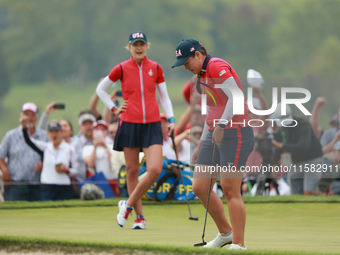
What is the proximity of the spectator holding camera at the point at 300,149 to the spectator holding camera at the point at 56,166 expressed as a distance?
329 cm

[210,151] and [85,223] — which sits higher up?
[210,151]

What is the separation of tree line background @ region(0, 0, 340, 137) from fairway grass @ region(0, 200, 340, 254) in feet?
215

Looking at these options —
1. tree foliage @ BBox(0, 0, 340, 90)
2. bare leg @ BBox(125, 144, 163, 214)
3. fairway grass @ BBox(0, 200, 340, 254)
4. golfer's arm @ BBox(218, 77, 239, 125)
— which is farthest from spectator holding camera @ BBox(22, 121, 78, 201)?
tree foliage @ BBox(0, 0, 340, 90)

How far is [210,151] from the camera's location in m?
7.38

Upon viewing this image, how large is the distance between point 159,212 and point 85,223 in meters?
1.60

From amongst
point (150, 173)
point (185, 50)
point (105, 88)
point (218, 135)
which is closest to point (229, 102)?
point (218, 135)

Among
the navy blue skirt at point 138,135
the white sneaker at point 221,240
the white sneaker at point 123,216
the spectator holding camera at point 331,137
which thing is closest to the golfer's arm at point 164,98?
the navy blue skirt at point 138,135

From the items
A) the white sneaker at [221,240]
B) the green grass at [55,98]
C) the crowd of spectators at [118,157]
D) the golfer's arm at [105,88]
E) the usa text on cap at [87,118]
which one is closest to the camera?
the white sneaker at [221,240]

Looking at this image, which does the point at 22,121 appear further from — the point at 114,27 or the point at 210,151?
the point at 114,27

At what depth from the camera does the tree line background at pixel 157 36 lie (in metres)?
83.5

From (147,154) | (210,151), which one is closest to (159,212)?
(147,154)

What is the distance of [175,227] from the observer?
9367 mm

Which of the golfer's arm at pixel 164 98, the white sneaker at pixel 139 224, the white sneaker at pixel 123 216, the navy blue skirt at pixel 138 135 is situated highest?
the golfer's arm at pixel 164 98

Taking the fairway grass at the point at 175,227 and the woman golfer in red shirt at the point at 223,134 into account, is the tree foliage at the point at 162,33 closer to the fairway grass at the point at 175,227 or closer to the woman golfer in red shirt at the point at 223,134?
the fairway grass at the point at 175,227
